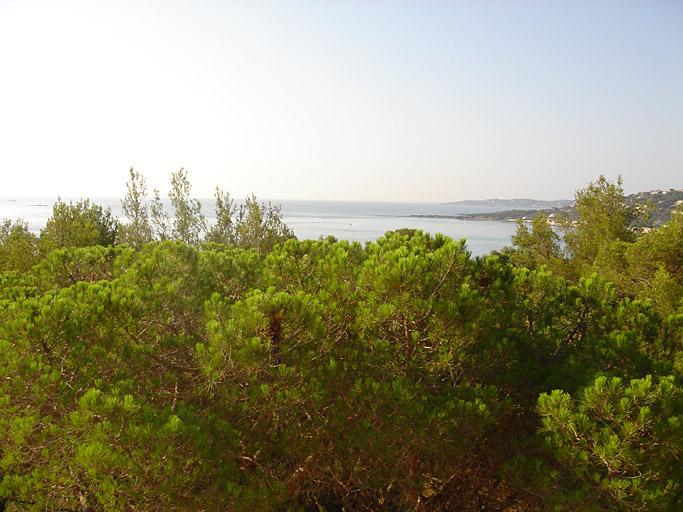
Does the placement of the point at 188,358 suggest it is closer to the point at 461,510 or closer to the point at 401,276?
the point at 401,276

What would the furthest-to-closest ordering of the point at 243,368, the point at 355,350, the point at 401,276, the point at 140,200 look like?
the point at 140,200
the point at 355,350
the point at 401,276
the point at 243,368

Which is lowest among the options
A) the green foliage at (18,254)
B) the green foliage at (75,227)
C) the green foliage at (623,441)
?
the green foliage at (623,441)

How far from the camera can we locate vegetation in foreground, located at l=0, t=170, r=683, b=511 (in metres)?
4.49

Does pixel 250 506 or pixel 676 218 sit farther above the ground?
pixel 676 218

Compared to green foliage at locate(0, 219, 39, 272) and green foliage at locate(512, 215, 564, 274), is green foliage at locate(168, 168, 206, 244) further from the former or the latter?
green foliage at locate(512, 215, 564, 274)

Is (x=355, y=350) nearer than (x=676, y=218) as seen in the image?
Yes

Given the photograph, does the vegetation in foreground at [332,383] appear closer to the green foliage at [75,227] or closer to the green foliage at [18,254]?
the green foliage at [18,254]

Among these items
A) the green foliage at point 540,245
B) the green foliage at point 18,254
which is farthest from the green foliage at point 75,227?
the green foliage at point 540,245

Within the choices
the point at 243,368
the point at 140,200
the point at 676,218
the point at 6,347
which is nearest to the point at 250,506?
the point at 243,368

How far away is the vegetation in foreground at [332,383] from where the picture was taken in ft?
14.7

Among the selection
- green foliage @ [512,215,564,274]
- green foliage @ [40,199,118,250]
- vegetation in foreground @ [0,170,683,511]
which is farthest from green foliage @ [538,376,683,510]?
green foliage @ [512,215,564,274]

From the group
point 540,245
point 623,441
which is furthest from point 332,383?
point 540,245

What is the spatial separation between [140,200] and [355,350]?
78.1 ft

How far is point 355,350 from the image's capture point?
19.0 feet
